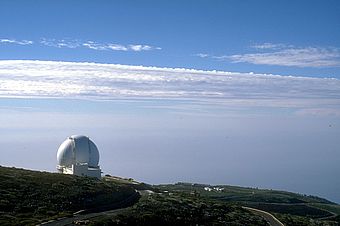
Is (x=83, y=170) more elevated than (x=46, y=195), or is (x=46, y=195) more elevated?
(x=83, y=170)

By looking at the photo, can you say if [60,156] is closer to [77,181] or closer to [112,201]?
[77,181]

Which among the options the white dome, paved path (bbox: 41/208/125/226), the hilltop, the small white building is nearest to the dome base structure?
the small white building

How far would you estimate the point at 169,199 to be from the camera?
215ft

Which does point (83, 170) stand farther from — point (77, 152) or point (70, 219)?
point (70, 219)

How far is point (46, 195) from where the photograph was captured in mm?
56688

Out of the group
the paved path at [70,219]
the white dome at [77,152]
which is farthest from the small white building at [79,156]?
the paved path at [70,219]

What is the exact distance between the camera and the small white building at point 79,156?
8581 cm

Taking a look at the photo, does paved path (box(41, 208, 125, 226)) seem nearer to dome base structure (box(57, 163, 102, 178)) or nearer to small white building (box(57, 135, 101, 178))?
dome base structure (box(57, 163, 102, 178))

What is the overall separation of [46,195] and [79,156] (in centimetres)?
3086

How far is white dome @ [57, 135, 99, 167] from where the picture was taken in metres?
87.1

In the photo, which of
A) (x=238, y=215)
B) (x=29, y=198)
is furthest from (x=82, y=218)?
(x=238, y=215)

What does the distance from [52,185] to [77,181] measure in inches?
231

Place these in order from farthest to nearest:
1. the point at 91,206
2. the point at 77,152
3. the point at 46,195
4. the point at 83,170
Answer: the point at 77,152, the point at 83,170, the point at 46,195, the point at 91,206

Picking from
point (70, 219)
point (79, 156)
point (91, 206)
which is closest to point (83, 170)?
point (79, 156)
